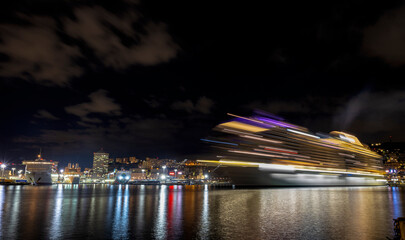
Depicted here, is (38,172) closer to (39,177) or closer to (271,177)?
(39,177)

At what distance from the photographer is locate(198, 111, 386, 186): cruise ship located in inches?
2147

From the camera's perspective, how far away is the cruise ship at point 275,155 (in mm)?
54531

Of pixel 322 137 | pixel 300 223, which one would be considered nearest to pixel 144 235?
pixel 300 223

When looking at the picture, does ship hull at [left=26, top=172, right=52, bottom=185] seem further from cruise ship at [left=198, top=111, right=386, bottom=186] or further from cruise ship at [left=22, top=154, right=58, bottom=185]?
cruise ship at [left=198, top=111, right=386, bottom=186]

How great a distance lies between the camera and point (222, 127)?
66250 mm

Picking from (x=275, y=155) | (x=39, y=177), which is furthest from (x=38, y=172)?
(x=275, y=155)

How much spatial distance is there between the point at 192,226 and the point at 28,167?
512 ft

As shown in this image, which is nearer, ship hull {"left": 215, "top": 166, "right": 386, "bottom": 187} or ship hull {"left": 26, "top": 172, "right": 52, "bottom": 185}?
ship hull {"left": 215, "top": 166, "right": 386, "bottom": 187}

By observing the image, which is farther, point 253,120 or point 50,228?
point 253,120

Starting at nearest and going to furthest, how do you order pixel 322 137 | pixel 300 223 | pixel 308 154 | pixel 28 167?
1. pixel 300 223
2. pixel 308 154
3. pixel 322 137
4. pixel 28 167

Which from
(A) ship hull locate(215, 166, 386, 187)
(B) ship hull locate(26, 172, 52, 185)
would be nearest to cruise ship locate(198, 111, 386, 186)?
(A) ship hull locate(215, 166, 386, 187)

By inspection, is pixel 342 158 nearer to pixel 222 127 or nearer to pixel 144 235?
pixel 222 127

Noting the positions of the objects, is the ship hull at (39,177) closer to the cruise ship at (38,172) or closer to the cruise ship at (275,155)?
the cruise ship at (38,172)

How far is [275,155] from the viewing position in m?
56.2
